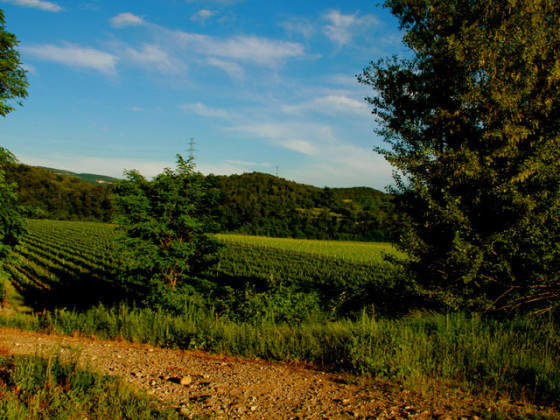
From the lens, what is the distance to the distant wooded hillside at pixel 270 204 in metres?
112

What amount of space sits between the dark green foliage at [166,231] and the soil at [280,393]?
23.4ft

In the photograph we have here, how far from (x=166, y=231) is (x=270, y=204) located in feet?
382

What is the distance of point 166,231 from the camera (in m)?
12.4

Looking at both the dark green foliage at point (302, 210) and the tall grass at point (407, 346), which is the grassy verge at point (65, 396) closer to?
the tall grass at point (407, 346)

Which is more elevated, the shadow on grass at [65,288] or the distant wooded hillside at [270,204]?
the distant wooded hillside at [270,204]

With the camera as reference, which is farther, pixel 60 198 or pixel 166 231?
pixel 60 198

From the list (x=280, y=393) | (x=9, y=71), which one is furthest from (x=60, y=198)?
(x=280, y=393)

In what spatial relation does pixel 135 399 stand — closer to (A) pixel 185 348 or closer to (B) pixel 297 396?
(B) pixel 297 396

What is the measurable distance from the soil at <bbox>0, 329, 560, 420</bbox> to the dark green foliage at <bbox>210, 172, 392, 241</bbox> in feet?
302

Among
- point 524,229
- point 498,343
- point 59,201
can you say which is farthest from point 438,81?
point 59,201

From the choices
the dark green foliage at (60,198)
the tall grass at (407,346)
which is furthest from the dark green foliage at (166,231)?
the dark green foliage at (60,198)

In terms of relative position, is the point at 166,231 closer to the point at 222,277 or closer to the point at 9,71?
the point at 9,71

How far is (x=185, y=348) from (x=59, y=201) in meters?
143

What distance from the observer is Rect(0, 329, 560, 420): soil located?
3.22m
